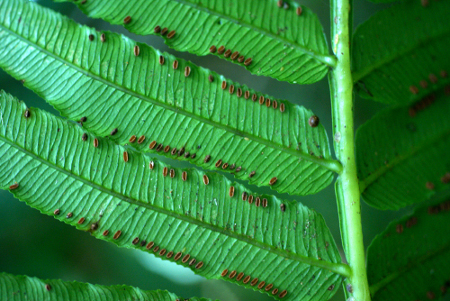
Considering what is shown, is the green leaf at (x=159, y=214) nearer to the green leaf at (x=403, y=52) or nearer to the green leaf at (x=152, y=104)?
the green leaf at (x=152, y=104)

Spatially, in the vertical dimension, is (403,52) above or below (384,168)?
above

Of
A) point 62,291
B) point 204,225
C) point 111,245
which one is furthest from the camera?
point 111,245

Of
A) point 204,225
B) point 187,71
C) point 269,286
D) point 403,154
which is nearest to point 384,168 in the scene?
point 403,154

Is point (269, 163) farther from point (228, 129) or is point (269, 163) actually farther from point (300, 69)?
point (300, 69)

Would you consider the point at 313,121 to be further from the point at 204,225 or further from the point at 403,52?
the point at 204,225

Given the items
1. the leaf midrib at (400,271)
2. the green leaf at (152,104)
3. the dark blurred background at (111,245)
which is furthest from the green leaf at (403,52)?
the dark blurred background at (111,245)
